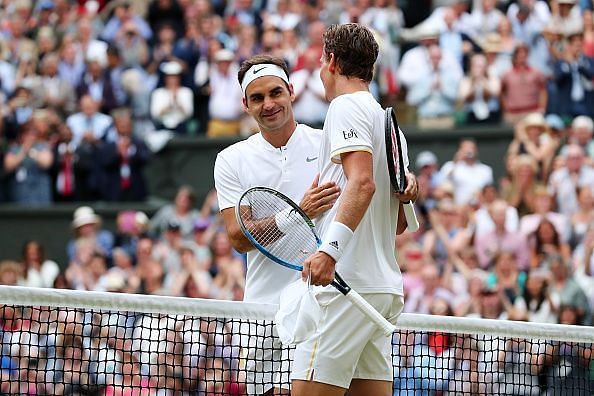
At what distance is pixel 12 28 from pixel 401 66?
6.84 m

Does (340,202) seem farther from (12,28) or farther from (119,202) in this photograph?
(12,28)

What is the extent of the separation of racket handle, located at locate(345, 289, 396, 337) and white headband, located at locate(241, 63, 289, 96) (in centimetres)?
146

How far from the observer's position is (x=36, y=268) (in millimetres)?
17109

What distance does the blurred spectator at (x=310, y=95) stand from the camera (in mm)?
17219

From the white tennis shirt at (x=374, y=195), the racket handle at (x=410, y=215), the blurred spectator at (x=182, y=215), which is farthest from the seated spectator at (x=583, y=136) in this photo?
the white tennis shirt at (x=374, y=195)

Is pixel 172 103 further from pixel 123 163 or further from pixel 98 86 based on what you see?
pixel 98 86

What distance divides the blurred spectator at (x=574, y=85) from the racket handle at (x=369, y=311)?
34.8 ft

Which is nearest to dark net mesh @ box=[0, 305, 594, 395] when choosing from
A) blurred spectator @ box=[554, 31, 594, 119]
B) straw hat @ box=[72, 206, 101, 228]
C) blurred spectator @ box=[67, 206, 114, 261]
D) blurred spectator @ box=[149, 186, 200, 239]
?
blurred spectator @ box=[149, 186, 200, 239]

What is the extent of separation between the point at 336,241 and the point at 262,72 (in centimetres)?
143

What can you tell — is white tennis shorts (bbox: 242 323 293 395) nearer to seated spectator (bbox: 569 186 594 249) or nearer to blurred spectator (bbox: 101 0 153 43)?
seated spectator (bbox: 569 186 594 249)

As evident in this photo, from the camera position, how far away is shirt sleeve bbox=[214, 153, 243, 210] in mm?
7184

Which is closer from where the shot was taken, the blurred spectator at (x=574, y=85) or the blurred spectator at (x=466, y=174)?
the blurred spectator at (x=466, y=174)

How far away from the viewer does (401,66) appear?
58.1 ft

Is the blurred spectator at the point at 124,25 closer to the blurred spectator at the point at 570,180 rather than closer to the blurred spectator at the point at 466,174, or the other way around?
the blurred spectator at the point at 466,174
